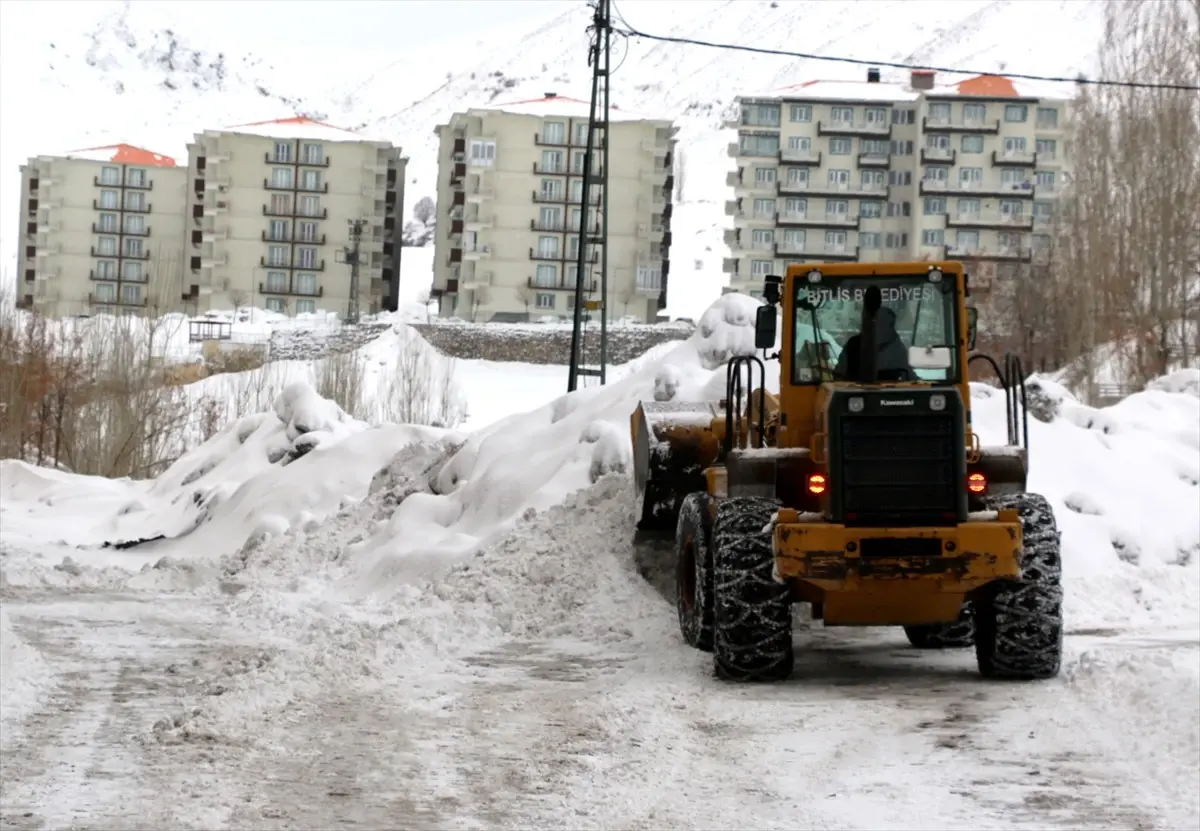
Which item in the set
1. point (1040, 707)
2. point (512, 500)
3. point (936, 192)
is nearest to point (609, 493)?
point (512, 500)

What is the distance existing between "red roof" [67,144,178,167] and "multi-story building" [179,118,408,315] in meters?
9.24

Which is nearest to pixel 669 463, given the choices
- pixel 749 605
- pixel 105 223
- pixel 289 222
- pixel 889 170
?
pixel 749 605

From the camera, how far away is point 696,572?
42.4 feet

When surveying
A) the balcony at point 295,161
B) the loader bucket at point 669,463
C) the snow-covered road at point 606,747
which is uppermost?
the balcony at point 295,161

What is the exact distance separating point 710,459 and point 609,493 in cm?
166

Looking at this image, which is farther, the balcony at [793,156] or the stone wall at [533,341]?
the balcony at [793,156]

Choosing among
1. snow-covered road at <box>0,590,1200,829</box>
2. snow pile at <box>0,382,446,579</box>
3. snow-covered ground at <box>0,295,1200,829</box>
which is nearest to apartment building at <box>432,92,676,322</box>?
snow pile at <box>0,382,446,579</box>

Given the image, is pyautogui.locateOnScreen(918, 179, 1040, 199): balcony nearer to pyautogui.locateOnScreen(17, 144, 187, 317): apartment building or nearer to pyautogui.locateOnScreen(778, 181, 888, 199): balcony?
pyautogui.locateOnScreen(778, 181, 888, 199): balcony

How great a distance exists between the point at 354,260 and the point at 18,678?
8504 centimetres

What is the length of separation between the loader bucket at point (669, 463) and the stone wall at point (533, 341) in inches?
2491

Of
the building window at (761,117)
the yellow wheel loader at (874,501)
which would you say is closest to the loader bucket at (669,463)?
the yellow wheel loader at (874,501)

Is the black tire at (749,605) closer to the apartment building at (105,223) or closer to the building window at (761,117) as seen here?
the building window at (761,117)

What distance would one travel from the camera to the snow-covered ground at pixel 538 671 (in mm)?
8227

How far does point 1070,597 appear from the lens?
16.0 meters
